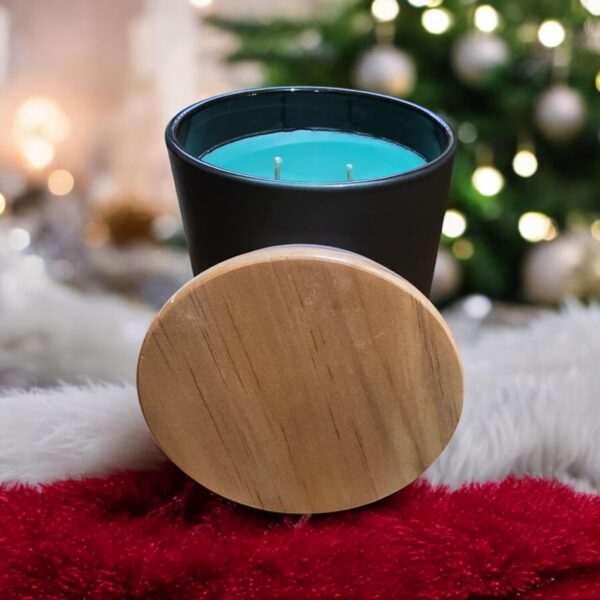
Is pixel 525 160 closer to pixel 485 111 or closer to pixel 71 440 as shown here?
pixel 485 111

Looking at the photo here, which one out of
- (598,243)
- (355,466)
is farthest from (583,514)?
(598,243)

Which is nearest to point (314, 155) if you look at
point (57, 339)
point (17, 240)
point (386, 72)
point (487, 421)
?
point (487, 421)

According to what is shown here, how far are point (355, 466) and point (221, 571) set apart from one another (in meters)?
0.05

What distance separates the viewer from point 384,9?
138 centimetres

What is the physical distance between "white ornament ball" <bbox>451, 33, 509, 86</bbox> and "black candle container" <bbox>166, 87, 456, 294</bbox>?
1038mm

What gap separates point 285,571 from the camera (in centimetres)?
29

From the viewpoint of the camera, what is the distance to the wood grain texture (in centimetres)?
27

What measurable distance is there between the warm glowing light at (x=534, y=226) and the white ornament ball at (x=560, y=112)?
0.48 feet

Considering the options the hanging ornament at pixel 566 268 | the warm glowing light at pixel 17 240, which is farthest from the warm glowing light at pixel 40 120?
the hanging ornament at pixel 566 268

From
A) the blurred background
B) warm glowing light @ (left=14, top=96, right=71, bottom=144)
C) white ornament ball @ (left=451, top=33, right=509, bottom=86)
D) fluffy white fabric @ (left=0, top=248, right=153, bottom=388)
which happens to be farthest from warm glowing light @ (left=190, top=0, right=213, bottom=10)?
fluffy white fabric @ (left=0, top=248, right=153, bottom=388)

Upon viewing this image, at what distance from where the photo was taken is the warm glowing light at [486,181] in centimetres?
142

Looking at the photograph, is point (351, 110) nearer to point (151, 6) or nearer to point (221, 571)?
point (221, 571)

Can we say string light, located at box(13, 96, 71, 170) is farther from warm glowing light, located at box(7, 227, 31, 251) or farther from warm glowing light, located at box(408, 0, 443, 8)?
warm glowing light, located at box(408, 0, 443, 8)

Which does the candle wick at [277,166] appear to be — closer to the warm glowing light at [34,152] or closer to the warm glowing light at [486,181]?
the warm glowing light at [486,181]
